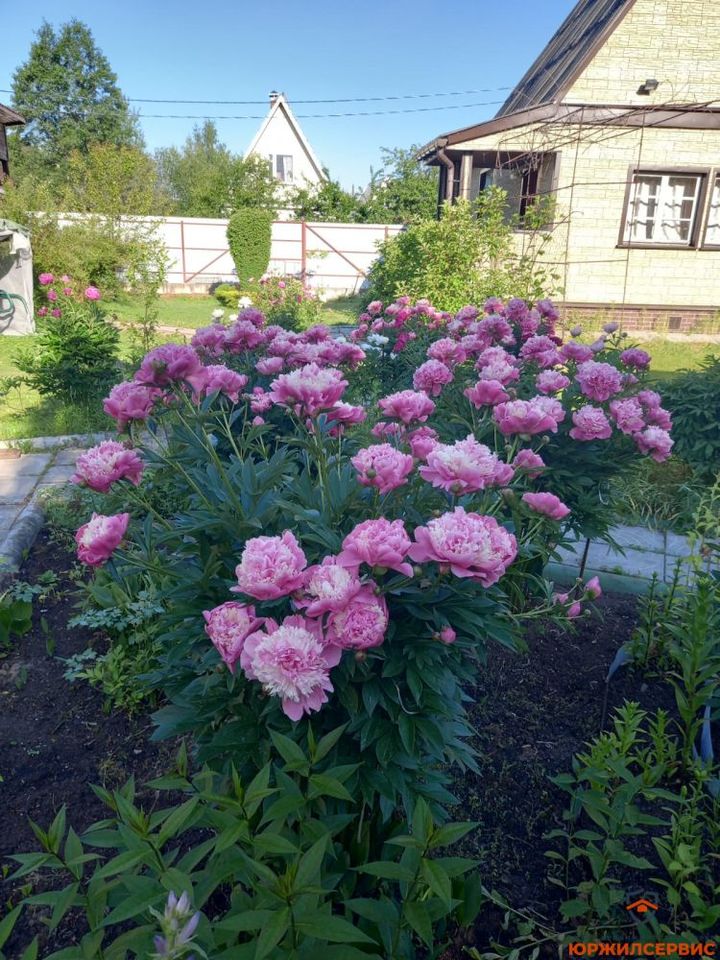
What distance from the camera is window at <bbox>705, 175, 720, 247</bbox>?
428 inches

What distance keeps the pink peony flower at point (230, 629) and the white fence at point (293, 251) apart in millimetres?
17107

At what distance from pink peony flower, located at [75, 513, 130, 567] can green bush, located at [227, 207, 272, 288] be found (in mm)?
16028

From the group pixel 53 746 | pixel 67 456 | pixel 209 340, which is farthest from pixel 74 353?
pixel 53 746

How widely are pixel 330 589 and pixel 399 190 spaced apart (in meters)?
25.1

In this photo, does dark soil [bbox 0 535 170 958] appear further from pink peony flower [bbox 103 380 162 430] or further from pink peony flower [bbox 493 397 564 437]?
pink peony flower [bbox 493 397 564 437]

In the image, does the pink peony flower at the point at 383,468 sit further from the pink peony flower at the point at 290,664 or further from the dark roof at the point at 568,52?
the dark roof at the point at 568,52

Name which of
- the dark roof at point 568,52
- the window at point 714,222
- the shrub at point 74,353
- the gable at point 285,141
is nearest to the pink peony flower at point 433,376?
the shrub at point 74,353

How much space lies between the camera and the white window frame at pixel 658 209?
10.8 m

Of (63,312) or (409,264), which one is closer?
(63,312)

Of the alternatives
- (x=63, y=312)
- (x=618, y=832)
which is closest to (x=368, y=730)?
(x=618, y=832)

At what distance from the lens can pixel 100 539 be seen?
4.29 ft

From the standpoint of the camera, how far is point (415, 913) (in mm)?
1077

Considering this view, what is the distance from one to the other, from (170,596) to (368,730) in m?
0.52

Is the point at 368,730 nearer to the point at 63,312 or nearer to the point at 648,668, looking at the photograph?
the point at 648,668
